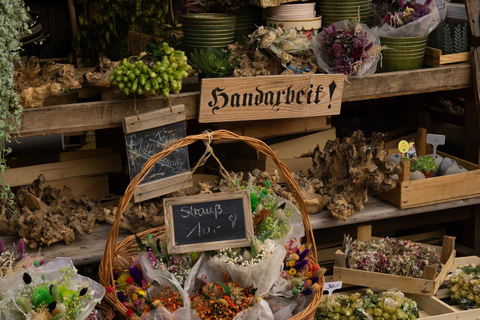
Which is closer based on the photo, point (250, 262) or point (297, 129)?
point (250, 262)

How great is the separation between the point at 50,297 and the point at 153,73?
1256mm

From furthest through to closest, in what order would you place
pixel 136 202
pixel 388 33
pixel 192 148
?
pixel 192 148
pixel 388 33
pixel 136 202

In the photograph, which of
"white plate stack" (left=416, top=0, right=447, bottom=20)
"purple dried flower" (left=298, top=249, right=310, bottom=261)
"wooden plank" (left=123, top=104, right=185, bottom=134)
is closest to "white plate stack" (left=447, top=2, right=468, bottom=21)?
"white plate stack" (left=416, top=0, right=447, bottom=20)

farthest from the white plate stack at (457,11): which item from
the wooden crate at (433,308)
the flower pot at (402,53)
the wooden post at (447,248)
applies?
the wooden crate at (433,308)

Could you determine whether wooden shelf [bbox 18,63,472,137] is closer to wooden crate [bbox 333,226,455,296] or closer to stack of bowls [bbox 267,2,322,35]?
stack of bowls [bbox 267,2,322,35]

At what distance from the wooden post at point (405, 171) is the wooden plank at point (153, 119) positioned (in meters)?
1.26

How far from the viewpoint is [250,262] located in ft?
9.10

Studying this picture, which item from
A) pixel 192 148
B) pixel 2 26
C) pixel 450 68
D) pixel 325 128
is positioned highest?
pixel 2 26

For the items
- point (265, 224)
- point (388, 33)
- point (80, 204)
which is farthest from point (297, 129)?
point (80, 204)

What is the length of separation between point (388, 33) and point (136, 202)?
5.91 ft

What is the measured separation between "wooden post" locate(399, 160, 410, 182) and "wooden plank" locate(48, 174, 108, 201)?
172 centimetres

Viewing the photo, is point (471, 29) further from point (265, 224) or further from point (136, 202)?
point (136, 202)

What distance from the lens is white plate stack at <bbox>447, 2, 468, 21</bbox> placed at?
13.8 feet

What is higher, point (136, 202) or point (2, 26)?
point (2, 26)
